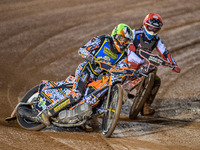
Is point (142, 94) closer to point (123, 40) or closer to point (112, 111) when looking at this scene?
point (112, 111)

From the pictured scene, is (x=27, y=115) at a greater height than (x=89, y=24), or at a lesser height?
lesser

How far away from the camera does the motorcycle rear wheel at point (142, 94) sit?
7738mm

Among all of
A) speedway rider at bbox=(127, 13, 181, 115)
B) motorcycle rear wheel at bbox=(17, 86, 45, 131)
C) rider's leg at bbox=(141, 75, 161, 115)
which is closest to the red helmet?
speedway rider at bbox=(127, 13, 181, 115)

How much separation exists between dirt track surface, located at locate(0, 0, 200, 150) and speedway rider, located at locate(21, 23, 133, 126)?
18.7 inches

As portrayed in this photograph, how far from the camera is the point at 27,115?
6770 millimetres

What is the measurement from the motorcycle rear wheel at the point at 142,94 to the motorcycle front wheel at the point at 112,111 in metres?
1.57

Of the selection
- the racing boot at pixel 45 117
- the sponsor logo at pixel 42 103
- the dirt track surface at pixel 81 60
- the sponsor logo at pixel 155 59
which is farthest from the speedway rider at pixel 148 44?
the racing boot at pixel 45 117

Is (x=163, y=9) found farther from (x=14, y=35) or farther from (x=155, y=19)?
(x=155, y=19)

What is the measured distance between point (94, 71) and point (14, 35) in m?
7.36

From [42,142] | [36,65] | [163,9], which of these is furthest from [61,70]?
[163,9]

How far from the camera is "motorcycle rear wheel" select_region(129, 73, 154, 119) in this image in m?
7.74

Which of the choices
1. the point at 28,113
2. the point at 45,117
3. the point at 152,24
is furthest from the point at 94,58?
the point at 152,24

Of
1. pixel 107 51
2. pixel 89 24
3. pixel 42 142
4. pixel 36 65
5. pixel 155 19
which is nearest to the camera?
pixel 42 142

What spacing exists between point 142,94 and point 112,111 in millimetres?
1845
